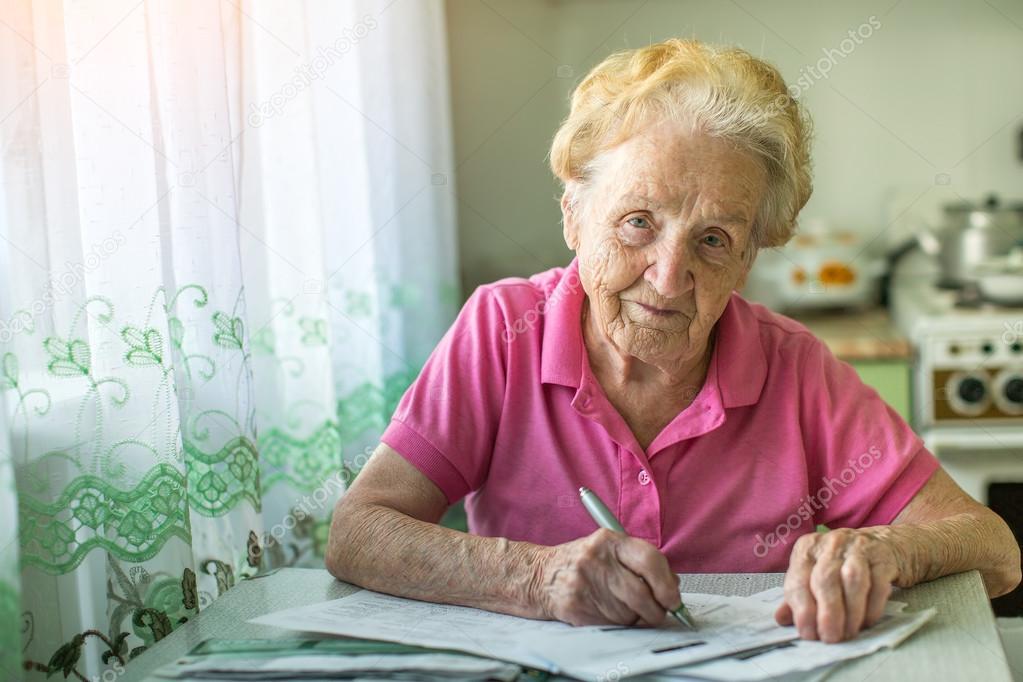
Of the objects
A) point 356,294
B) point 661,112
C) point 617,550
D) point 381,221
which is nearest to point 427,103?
point 381,221

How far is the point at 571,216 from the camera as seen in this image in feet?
4.22

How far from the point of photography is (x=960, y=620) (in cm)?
93

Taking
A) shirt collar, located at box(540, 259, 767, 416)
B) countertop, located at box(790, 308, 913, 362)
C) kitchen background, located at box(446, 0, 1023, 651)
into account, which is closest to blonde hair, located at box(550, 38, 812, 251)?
shirt collar, located at box(540, 259, 767, 416)

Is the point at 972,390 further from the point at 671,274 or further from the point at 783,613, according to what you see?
the point at 783,613

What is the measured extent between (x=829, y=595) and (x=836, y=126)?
2452 millimetres

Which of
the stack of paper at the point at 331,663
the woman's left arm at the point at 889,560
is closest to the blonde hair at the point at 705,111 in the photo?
the woman's left arm at the point at 889,560

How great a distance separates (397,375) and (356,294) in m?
0.24

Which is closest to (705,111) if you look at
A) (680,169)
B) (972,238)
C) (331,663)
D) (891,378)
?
(680,169)

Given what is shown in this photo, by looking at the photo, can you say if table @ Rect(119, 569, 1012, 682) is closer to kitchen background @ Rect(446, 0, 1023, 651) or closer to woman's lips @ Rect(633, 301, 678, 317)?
woman's lips @ Rect(633, 301, 678, 317)

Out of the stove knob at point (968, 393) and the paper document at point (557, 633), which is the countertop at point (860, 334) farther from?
the paper document at point (557, 633)

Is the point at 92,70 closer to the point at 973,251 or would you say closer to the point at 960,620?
the point at 960,620

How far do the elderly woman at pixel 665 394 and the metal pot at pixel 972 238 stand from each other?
1.60m

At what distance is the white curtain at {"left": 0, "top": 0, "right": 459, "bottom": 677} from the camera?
0.90 meters

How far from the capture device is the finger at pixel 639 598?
0.90 m
